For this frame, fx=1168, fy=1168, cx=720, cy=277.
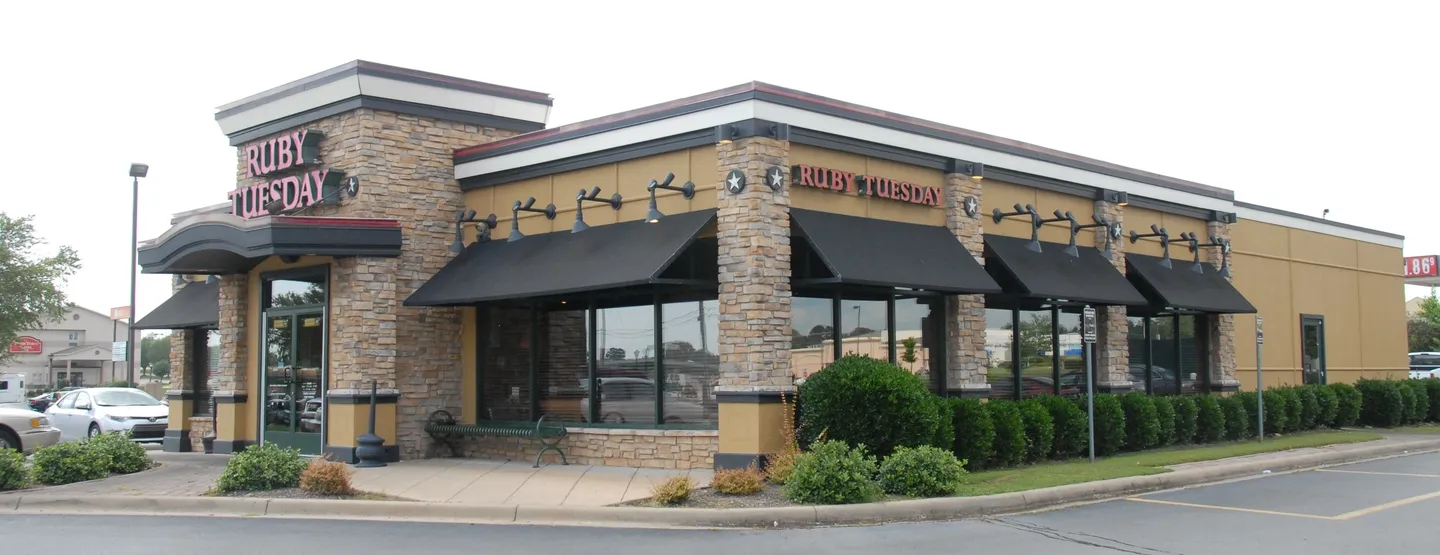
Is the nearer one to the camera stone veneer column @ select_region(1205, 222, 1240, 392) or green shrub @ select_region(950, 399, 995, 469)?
green shrub @ select_region(950, 399, 995, 469)

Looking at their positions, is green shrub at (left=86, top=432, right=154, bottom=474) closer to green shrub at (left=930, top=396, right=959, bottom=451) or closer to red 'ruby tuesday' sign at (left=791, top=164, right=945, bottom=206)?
red 'ruby tuesday' sign at (left=791, top=164, right=945, bottom=206)

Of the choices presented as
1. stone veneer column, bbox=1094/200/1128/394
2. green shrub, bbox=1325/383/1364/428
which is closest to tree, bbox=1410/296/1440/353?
green shrub, bbox=1325/383/1364/428

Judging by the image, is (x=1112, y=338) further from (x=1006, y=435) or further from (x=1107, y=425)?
(x=1006, y=435)

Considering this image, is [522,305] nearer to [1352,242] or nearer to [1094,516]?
[1094,516]

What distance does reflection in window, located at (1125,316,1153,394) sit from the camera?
23.3 meters

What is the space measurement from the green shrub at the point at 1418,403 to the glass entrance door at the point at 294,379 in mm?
22887

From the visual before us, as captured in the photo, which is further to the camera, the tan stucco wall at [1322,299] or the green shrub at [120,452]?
the tan stucco wall at [1322,299]

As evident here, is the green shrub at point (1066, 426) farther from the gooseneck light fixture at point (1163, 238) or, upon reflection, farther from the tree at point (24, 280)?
the tree at point (24, 280)

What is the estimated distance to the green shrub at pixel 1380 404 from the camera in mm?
25281

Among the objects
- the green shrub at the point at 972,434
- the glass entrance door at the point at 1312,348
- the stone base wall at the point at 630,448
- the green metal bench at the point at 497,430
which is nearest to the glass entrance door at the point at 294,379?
the green metal bench at the point at 497,430

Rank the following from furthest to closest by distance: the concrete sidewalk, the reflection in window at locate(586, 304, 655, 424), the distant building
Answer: the distant building
the reflection in window at locate(586, 304, 655, 424)
the concrete sidewalk

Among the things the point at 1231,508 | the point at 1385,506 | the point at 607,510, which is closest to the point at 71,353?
the point at 607,510

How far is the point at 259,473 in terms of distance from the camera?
46.6 feet

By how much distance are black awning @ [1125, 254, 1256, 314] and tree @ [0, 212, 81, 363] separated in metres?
42.6
